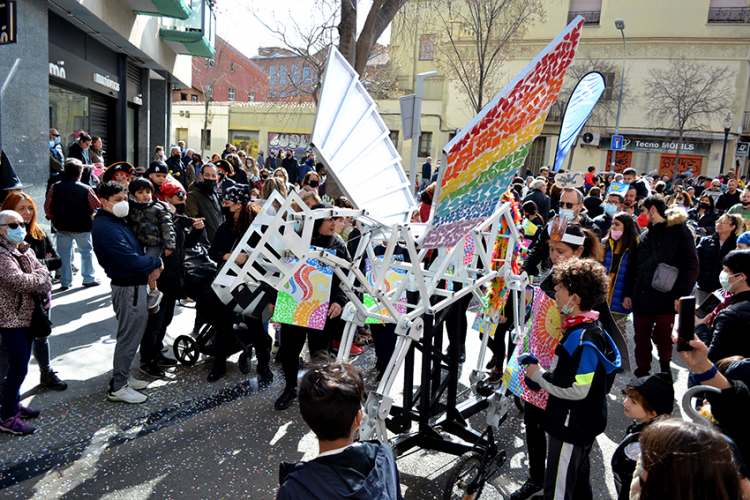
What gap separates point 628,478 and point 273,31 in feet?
48.8

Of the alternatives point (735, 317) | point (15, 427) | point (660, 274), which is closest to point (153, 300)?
point (15, 427)

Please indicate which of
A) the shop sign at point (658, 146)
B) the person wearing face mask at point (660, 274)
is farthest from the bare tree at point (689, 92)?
the person wearing face mask at point (660, 274)

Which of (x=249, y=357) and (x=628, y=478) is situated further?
(x=249, y=357)

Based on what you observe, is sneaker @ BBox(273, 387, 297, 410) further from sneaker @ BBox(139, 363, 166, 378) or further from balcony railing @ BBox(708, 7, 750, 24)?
balcony railing @ BBox(708, 7, 750, 24)

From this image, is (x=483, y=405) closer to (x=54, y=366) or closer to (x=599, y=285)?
(x=599, y=285)

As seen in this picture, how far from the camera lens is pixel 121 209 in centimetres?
409

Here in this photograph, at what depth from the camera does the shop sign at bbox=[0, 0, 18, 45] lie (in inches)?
195

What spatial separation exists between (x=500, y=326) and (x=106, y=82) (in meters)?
11.4

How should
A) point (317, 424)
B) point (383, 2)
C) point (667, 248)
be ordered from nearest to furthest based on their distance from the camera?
point (317, 424) → point (667, 248) → point (383, 2)

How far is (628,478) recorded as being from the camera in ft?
6.91

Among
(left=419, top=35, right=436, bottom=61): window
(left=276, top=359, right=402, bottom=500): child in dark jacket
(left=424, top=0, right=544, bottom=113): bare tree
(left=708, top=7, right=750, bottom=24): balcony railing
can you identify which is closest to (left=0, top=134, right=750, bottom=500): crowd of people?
(left=276, top=359, right=402, bottom=500): child in dark jacket

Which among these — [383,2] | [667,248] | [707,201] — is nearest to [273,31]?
[383,2]

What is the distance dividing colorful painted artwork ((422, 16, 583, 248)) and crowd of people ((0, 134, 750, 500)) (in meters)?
0.61

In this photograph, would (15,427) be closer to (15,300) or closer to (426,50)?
(15,300)
